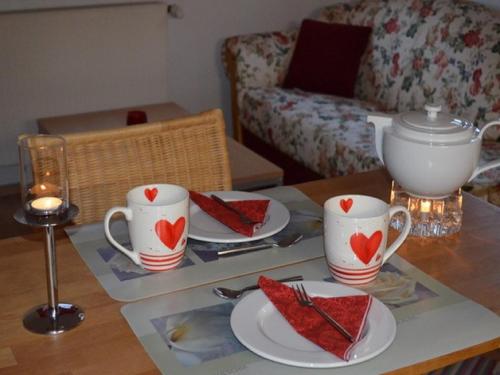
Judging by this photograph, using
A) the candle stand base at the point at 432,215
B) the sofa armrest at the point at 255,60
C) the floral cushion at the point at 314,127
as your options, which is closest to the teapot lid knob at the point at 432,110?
the candle stand base at the point at 432,215

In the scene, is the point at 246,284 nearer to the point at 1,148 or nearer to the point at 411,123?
the point at 411,123

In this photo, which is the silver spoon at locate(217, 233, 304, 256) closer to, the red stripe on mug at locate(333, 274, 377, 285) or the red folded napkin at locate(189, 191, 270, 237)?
the red folded napkin at locate(189, 191, 270, 237)

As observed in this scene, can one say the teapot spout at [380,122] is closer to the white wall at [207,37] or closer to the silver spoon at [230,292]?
the silver spoon at [230,292]

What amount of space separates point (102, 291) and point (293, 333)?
301mm

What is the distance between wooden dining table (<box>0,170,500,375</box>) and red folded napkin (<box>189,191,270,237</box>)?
0.15 meters

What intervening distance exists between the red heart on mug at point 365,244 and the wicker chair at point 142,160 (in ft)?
1.97

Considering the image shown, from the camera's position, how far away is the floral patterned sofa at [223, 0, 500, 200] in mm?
3150

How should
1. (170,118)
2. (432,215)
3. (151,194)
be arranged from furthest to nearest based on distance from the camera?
1. (170,118)
2. (432,215)
3. (151,194)

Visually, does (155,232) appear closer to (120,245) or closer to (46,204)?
(120,245)

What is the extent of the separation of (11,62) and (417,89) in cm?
174

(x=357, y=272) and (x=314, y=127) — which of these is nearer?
(x=357, y=272)

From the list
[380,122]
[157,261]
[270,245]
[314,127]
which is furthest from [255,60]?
[157,261]

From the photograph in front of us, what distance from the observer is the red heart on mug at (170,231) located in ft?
4.13

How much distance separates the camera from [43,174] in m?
1.19
